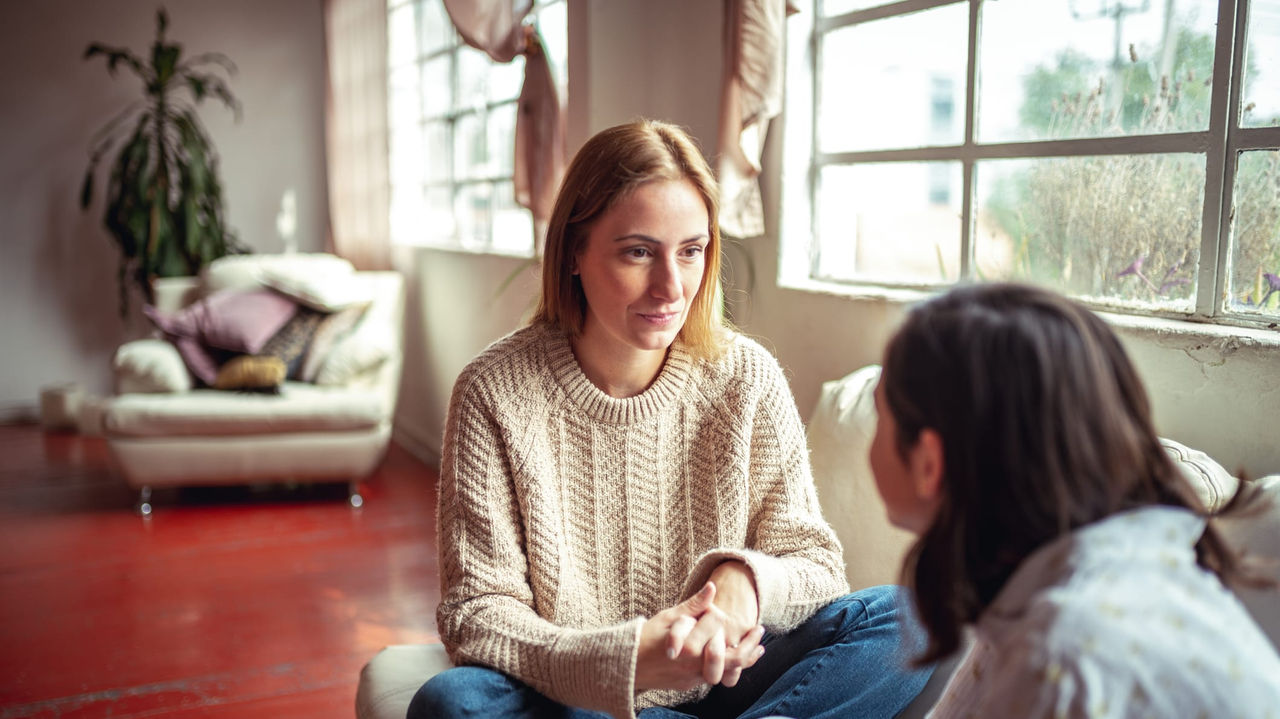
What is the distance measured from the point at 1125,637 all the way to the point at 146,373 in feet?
12.6

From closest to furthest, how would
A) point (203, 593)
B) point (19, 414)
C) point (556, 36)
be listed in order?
point (203, 593)
point (556, 36)
point (19, 414)

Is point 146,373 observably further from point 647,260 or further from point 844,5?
point 647,260

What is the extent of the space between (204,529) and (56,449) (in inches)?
64.9

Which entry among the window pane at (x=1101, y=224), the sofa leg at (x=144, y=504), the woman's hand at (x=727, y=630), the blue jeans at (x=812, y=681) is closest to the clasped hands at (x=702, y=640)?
the woman's hand at (x=727, y=630)

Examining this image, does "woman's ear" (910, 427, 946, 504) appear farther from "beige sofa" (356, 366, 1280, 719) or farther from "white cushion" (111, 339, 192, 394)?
"white cushion" (111, 339, 192, 394)

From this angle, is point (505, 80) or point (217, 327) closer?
point (505, 80)

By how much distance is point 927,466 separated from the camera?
829mm

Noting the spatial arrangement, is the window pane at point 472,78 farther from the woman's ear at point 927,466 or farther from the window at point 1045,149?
the woman's ear at point 927,466

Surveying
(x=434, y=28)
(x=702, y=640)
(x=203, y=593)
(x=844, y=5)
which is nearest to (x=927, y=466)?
(x=702, y=640)

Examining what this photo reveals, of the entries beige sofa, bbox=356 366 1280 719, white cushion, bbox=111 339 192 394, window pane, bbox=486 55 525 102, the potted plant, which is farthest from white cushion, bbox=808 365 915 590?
the potted plant

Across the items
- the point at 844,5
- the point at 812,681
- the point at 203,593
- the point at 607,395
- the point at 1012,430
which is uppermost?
the point at 844,5

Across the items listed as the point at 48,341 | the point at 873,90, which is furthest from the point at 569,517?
the point at 48,341

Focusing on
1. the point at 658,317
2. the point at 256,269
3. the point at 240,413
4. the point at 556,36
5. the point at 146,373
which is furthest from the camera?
the point at 256,269

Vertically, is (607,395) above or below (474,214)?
below
